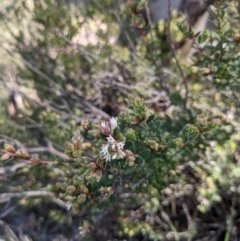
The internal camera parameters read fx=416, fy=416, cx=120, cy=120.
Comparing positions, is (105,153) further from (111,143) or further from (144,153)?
(144,153)

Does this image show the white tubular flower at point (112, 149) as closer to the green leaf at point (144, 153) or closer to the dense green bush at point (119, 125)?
the dense green bush at point (119, 125)

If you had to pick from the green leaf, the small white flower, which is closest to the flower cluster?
the small white flower

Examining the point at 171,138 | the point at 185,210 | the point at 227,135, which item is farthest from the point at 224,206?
the point at 171,138

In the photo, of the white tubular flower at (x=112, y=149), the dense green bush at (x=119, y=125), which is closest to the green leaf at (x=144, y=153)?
the dense green bush at (x=119, y=125)

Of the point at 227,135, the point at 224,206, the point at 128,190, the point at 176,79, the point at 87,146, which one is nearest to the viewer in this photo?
the point at 87,146

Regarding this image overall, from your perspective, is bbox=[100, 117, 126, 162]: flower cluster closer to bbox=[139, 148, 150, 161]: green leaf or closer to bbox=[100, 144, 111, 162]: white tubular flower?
bbox=[100, 144, 111, 162]: white tubular flower

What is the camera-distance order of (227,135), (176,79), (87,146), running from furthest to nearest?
(176,79) < (227,135) < (87,146)

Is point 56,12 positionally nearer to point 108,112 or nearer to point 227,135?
point 108,112

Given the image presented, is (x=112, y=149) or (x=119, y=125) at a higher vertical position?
(x=119, y=125)

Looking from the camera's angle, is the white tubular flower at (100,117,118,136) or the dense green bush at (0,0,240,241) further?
the dense green bush at (0,0,240,241)

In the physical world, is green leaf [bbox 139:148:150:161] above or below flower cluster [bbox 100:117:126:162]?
above

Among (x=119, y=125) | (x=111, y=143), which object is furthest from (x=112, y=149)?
(x=119, y=125)
